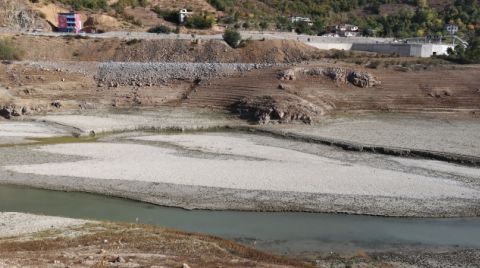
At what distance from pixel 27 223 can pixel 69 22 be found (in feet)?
200

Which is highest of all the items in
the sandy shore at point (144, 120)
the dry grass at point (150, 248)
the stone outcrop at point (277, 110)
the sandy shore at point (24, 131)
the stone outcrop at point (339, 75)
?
the stone outcrop at point (339, 75)

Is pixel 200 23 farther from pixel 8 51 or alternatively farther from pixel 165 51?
pixel 8 51

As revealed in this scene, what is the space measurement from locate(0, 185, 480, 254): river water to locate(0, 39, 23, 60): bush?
115 feet

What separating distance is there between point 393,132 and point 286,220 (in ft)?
65.2

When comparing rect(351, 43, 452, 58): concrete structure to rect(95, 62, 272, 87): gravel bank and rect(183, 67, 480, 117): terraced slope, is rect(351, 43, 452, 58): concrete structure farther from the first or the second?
rect(95, 62, 272, 87): gravel bank

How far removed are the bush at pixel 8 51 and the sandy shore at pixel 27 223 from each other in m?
39.2

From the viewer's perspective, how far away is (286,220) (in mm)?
24250

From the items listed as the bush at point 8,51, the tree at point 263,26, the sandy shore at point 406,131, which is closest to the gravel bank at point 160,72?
the bush at point 8,51

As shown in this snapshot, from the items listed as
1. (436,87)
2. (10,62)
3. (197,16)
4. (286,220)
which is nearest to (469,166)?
(286,220)

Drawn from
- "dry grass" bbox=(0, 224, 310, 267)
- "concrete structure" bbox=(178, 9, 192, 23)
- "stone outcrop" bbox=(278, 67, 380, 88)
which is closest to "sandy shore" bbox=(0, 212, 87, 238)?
"dry grass" bbox=(0, 224, 310, 267)

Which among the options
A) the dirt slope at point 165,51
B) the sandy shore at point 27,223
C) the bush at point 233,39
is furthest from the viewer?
the bush at point 233,39

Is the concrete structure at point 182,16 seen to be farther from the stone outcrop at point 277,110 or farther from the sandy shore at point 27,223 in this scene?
the sandy shore at point 27,223

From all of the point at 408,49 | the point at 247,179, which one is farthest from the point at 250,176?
the point at 408,49

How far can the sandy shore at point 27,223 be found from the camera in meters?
21.5
